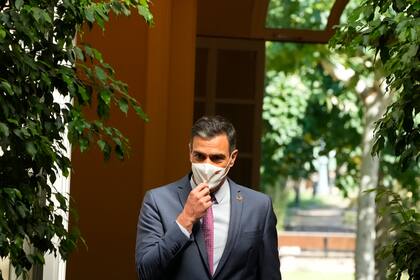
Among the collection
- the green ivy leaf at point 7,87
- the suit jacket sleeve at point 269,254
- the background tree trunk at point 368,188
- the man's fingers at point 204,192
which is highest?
the green ivy leaf at point 7,87

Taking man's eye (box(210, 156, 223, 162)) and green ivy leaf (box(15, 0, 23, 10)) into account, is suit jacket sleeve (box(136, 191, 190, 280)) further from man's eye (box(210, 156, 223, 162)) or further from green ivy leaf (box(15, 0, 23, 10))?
green ivy leaf (box(15, 0, 23, 10))

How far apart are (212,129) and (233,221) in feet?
1.20

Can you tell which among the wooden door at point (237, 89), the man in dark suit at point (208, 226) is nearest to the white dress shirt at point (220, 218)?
the man in dark suit at point (208, 226)

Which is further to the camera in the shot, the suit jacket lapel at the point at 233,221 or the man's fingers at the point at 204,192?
the suit jacket lapel at the point at 233,221

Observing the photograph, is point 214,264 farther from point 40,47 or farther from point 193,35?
point 193,35

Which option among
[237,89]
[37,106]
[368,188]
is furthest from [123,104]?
[368,188]

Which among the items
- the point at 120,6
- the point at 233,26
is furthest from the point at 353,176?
the point at 120,6

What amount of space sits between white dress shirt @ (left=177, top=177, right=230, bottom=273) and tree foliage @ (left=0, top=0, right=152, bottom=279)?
1.42 feet

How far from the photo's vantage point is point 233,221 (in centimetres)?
505

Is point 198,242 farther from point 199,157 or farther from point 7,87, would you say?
point 7,87

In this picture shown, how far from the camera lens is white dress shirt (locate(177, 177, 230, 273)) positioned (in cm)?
503

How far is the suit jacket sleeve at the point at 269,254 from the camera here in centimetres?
506

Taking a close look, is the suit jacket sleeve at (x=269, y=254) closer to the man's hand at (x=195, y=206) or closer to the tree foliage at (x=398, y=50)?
the man's hand at (x=195, y=206)

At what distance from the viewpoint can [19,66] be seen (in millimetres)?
4926
